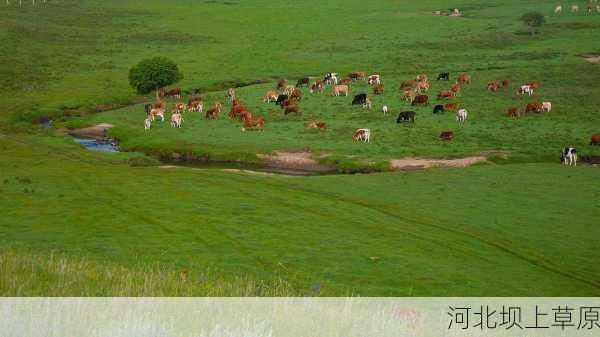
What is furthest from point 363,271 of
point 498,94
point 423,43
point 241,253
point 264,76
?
point 423,43

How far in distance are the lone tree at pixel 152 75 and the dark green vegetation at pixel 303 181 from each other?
1900 millimetres

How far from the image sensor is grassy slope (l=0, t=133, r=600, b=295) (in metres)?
21.2

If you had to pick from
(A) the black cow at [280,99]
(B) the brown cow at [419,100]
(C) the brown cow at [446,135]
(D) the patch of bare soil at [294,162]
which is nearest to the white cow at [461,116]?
(C) the brown cow at [446,135]

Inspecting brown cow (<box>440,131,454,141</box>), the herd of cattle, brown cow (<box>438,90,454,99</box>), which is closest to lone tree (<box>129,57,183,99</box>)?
the herd of cattle

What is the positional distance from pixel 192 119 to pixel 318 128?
30.8 ft

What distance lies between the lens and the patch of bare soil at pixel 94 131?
50469mm

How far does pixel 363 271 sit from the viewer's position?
21.2 m

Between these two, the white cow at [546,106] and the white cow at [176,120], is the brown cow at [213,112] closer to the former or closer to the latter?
the white cow at [176,120]

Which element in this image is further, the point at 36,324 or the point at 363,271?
the point at 363,271

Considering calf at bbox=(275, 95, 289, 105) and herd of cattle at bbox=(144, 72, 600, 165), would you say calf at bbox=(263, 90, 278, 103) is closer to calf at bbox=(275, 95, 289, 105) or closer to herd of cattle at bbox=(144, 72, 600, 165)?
herd of cattle at bbox=(144, 72, 600, 165)

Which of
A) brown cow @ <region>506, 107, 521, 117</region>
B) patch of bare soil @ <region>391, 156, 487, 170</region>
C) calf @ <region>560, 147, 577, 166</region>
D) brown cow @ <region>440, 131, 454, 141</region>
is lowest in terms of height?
patch of bare soil @ <region>391, 156, 487, 170</region>

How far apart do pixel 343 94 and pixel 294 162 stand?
18469mm

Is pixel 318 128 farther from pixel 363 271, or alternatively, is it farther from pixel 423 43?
pixel 423 43

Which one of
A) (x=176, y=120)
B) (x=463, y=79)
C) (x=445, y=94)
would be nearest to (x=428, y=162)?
(x=445, y=94)
